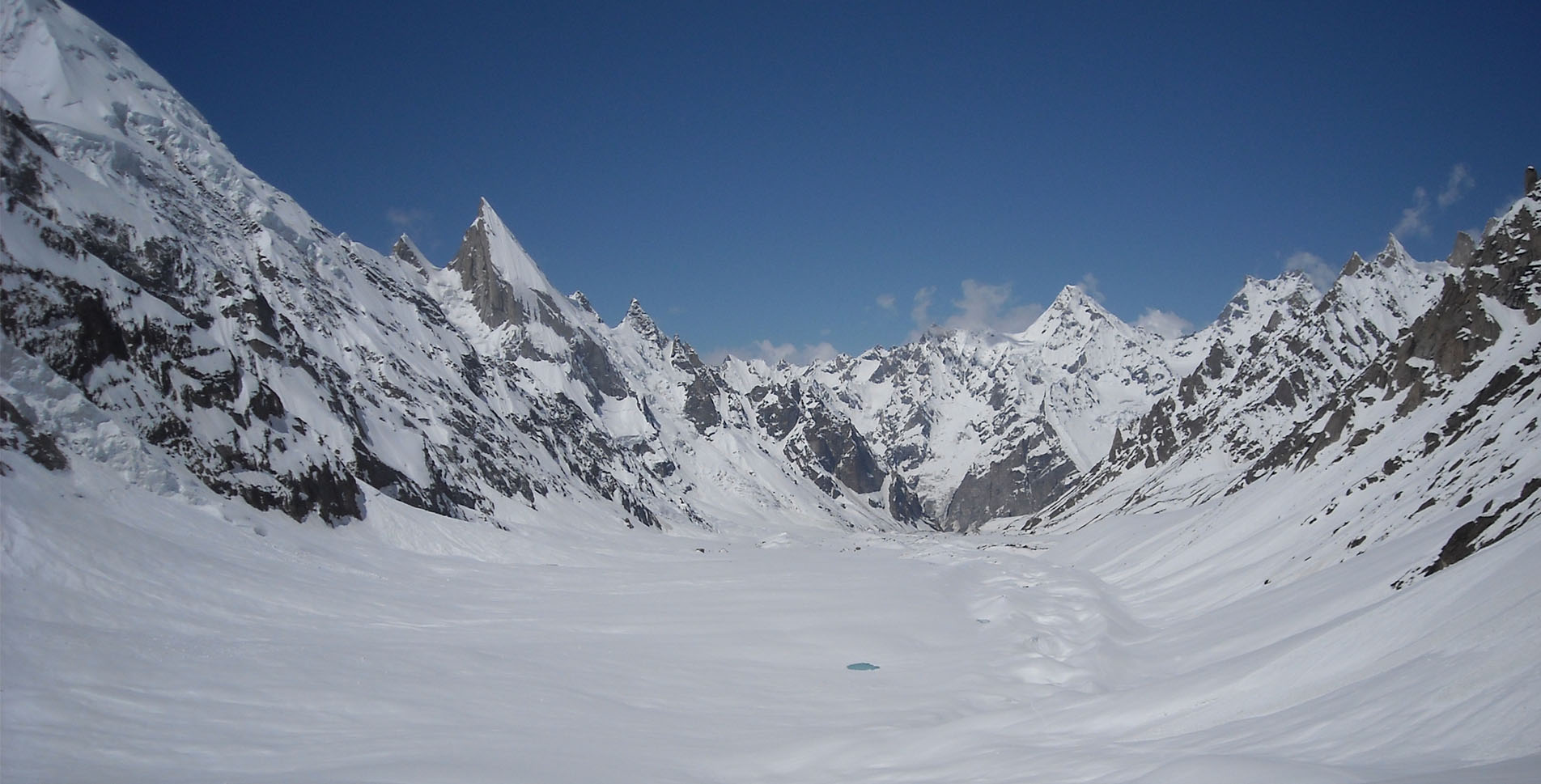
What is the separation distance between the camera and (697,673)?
1024 inches

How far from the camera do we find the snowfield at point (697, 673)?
13.6m

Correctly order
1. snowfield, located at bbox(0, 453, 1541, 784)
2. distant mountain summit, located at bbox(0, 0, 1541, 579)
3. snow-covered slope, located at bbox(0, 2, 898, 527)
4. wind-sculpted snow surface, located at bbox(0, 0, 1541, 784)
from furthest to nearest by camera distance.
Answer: snow-covered slope, located at bbox(0, 2, 898, 527), distant mountain summit, located at bbox(0, 0, 1541, 579), wind-sculpted snow surface, located at bbox(0, 0, 1541, 784), snowfield, located at bbox(0, 453, 1541, 784)

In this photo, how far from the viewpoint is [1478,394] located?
5219cm

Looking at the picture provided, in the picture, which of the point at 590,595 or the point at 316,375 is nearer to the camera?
the point at 590,595

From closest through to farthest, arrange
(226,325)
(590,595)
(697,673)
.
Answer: (697,673)
(590,595)
(226,325)

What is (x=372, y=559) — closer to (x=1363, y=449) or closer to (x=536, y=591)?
(x=536, y=591)

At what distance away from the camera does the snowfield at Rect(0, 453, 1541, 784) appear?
1359 cm

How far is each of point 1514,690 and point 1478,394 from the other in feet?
172

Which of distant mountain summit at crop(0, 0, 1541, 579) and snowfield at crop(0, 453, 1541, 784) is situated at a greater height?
distant mountain summit at crop(0, 0, 1541, 579)

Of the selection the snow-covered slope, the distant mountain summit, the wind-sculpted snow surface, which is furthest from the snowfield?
the snow-covered slope

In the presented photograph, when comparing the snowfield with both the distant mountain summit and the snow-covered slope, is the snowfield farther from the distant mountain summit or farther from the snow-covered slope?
the snow-covered slope

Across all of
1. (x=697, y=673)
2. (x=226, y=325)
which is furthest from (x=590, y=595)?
(x=226, y=325)

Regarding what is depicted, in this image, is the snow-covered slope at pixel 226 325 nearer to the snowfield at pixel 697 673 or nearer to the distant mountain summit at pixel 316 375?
the distant mountain summit at pixel 316 375

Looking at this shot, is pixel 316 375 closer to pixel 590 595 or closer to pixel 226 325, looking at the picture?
pixel 226 325
